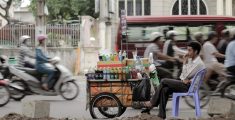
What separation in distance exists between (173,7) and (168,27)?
17.6 meters

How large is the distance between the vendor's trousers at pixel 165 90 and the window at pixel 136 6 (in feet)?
89.2

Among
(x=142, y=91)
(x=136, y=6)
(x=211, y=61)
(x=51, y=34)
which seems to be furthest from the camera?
(x=136, y=6)

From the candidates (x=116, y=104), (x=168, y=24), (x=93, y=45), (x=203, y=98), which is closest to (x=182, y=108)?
(x=203, y=98)

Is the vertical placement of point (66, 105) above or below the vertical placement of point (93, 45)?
below

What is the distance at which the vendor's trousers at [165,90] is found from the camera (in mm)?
8827

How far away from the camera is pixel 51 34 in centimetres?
2702

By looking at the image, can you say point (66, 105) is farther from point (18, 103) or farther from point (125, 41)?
point (125, 41)

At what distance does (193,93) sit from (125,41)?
10.0m

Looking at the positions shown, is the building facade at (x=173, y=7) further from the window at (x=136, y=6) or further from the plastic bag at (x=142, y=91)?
the plastic bag at (x=142, y=91)

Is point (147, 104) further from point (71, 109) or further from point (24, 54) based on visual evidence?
point (24, 54)

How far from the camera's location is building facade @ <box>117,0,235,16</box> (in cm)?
3528

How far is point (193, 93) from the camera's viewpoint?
8.73m

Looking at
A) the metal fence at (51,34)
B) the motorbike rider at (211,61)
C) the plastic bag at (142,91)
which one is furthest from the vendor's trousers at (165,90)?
the metal fence at (51,34)

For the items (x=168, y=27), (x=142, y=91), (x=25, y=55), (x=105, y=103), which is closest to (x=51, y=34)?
(x=168, y=27)
